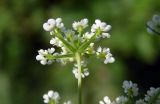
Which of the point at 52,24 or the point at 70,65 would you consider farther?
the point at 70,65

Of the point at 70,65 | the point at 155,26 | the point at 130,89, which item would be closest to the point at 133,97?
the point at 130,89

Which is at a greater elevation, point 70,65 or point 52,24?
point 70,65

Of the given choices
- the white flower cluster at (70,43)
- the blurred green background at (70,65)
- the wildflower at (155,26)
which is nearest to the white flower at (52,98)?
the white flower cluster at (70,43)

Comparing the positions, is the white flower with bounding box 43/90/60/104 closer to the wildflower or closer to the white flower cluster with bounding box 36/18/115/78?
the white flower cluster with bounding box 36/18/115/78

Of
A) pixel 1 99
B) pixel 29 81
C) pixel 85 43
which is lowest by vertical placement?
pixel 85 43

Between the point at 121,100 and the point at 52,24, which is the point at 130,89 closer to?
the point at 121,100

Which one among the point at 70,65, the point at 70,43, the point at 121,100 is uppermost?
the point at 70,65

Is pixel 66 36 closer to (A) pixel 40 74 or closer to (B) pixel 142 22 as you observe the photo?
(B) pixel 142 22

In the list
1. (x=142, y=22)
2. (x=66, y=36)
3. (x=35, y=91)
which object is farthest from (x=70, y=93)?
(x=66, y=36)

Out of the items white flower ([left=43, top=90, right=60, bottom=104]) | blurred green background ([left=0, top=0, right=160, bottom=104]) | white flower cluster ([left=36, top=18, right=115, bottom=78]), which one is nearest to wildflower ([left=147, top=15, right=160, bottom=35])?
white flower cluster ([left=36, top=18, right=115, bottom=78])

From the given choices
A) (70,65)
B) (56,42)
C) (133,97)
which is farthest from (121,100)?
(70,65)
